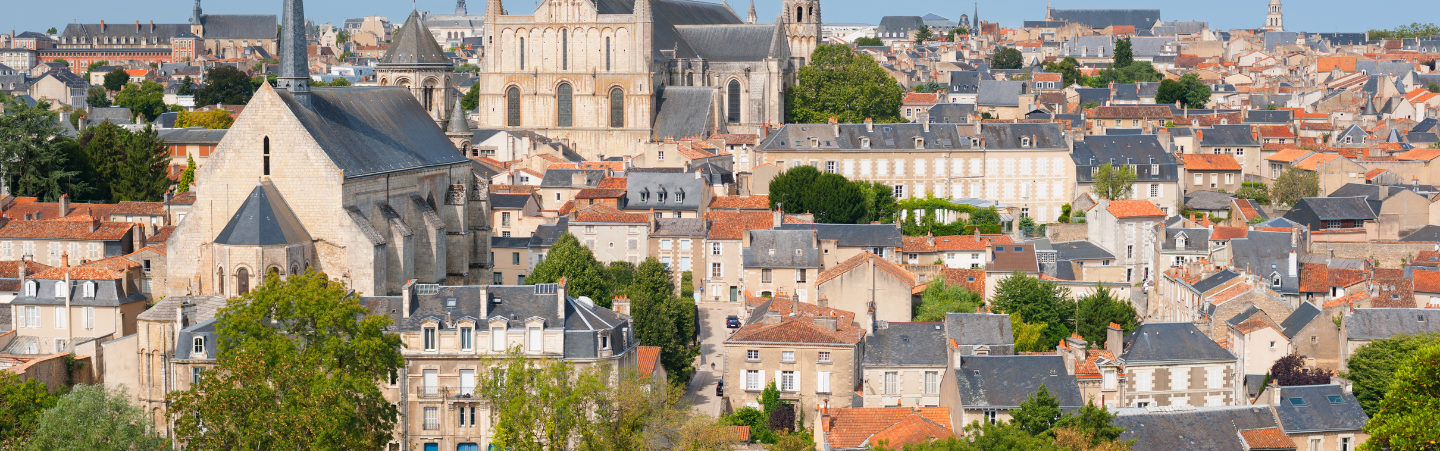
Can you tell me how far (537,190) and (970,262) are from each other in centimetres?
1894

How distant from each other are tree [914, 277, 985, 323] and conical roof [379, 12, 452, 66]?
26492mm

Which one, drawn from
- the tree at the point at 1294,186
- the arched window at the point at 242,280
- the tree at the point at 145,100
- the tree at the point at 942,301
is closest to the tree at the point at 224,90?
the tree at the point at 145,100

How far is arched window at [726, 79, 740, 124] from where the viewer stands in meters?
86.4

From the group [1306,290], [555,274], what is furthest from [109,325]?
[1306,290]

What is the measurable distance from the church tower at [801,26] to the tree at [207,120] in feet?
108

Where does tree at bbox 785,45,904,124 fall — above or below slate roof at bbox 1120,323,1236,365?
above

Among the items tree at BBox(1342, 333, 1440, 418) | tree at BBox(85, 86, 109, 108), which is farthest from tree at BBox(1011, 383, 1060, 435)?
tree at BBox(85, 86, 109, 108)

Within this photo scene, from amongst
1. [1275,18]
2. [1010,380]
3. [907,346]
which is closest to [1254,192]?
[907,346]

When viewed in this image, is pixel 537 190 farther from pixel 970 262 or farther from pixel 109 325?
pixel 109 325

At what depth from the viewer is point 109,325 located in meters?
42.2

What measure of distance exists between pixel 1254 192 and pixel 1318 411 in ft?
110

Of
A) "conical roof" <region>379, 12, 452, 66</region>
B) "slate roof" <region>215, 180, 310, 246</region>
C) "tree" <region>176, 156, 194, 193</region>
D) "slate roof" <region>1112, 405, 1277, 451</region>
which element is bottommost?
"slate roof" <region>1112, 405, 1277, 451</region>

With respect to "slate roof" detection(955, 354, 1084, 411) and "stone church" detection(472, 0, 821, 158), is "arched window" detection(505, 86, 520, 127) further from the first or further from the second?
"slate roof" detection(955, 354, 1084, 411)

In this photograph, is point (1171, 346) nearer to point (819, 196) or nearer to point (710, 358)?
point (710, 358)
